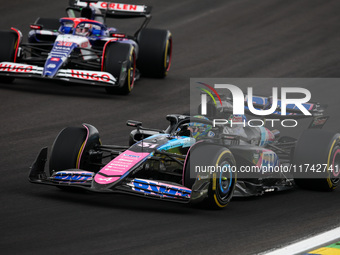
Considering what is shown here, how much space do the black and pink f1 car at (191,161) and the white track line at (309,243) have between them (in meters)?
1.29

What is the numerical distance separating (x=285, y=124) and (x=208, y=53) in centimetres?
635

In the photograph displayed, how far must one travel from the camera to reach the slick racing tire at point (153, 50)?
18.0 meters

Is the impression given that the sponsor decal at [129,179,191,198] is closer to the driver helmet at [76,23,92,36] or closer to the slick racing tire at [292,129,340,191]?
the slick racing tire at [292,129,340,191]

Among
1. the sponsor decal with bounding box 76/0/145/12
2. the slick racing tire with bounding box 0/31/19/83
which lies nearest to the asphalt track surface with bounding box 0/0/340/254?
the slick racing tire with bounding box 0/31/19/83

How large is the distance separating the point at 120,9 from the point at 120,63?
2.20 m

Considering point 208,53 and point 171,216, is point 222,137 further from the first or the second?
point 208,53

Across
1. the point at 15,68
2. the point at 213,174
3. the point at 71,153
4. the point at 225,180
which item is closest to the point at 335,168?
the point at 225,180

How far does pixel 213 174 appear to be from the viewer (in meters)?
8.71

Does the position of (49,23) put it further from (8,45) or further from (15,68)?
(15,68)

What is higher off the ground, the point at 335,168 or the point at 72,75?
the point at 72,75

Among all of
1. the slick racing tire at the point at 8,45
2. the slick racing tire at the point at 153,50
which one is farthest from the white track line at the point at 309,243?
the slick racing tire at the point at 153,50

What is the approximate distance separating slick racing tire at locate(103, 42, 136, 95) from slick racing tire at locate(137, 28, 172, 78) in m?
1.70

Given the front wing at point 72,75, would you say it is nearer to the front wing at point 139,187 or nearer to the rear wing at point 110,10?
the rear wing at point 110,10

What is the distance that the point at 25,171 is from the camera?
1061cm
